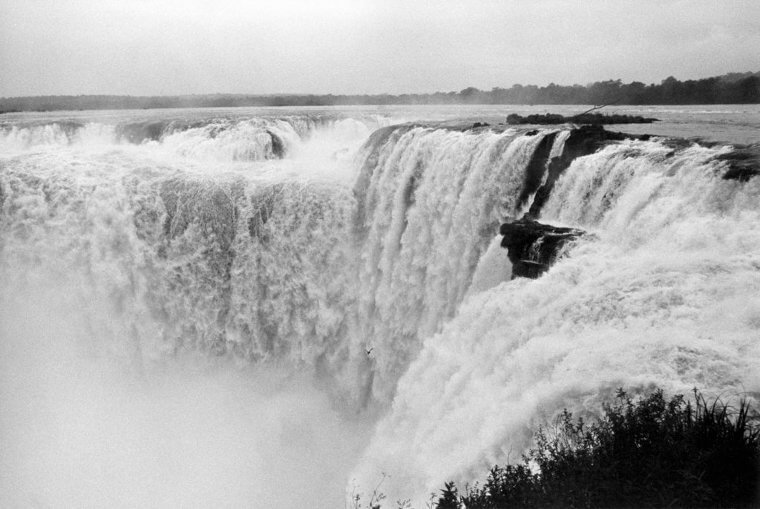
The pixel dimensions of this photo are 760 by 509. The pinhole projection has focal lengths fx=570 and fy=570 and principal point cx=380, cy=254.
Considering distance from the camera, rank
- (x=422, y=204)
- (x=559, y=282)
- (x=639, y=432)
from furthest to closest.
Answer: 1. (x=422, y=204)
2. (x=559, y=282)
3. (x=639, y=432)

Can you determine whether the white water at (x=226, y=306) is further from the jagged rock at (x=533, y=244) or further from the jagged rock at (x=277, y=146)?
the jagged rock at (x=277, y=146)

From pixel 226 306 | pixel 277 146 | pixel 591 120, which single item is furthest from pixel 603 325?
pixel 277 146

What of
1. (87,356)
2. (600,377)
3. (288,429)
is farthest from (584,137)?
(87,356)

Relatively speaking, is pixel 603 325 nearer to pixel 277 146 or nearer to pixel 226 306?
pixel 226 306

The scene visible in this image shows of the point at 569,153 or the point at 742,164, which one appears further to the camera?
the point at 569,153

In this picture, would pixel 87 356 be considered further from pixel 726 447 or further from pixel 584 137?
pixel 726 447

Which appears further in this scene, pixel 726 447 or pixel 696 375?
pixel 696 375
